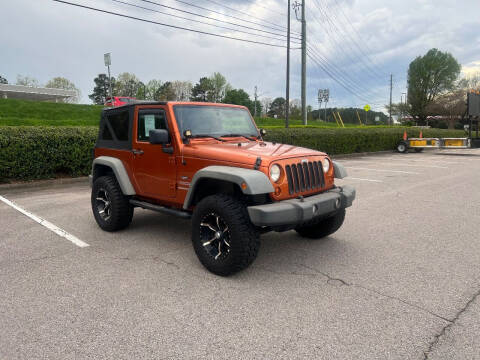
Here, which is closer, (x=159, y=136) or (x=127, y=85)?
(x=159, y=136)

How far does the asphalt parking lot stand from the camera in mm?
2510

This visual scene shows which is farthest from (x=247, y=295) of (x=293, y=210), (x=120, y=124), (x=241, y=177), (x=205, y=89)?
(x=205, y=89)

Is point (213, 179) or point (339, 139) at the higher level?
point (339, 139)

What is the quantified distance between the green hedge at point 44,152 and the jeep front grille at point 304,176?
796 cm

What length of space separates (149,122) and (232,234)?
204cm

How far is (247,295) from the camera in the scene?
3.26 meters

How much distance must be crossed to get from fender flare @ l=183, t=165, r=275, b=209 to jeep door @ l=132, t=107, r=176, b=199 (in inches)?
26.7

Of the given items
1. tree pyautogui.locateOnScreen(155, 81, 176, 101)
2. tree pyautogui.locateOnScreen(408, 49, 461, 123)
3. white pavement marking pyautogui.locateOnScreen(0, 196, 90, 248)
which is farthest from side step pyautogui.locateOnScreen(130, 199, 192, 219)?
tree pyautogui.locateOnScreen(408, 49, 461, 123)

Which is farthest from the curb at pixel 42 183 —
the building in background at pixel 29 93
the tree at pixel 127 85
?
the tree at pixel 127 85

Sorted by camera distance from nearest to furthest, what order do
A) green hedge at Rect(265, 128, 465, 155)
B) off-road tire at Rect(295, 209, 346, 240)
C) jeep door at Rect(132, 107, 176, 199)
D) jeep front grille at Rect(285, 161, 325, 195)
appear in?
1. jeep front grille at Rect(285, 161, 325, 195)
2. jeep door at Rect(132, 107, 176, 199)
3. off-road tire at Rect(295, 209, 346, 240)
4. green hedge at Rect(265, 128, 465, 155)

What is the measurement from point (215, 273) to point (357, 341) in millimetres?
1563

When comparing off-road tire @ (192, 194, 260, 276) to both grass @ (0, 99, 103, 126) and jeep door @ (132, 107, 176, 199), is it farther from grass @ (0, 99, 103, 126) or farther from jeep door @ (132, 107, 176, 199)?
grass @ (0, 99, 103, 126)

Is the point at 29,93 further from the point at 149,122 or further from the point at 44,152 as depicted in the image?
the point at 149,122

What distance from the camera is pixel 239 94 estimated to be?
7875cm
